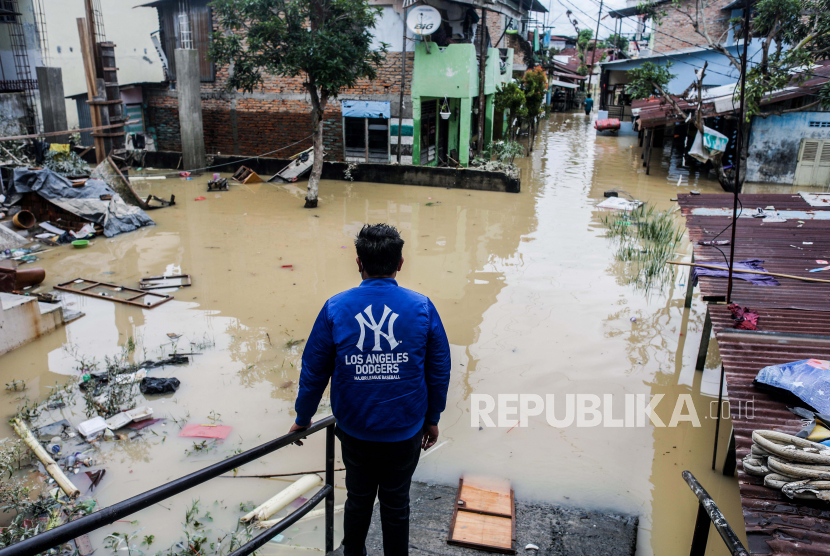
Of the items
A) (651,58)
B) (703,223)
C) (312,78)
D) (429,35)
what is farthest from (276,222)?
(651,58)

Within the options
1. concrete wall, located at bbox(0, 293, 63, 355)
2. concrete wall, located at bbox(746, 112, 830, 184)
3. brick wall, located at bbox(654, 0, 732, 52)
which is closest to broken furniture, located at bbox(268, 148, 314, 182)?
concrete wall, located at bbox(0, 293, 63, 355)

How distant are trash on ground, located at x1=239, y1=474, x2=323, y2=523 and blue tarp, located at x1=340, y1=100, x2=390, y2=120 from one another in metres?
13.9

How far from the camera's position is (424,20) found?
15039 mm

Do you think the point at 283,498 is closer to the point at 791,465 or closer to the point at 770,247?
the point at 791,465

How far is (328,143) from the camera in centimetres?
1783

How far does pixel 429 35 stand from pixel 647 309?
10.9 m

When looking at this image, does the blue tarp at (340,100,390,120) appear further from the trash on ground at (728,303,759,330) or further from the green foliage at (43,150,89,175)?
the trash on ground at (728,303,759,330)

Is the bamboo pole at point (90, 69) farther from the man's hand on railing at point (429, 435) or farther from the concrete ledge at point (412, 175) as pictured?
the man's hand on railing at point (429, 435)

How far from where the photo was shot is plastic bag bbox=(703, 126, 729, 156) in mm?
15906

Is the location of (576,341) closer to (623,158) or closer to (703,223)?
(703,223)

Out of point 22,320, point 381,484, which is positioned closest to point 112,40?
point 22,320

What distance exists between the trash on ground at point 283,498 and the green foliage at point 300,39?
995cm

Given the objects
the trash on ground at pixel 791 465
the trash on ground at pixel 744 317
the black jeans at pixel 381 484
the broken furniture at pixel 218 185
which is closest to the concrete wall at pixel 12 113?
the broken furniture at pixel 218 185

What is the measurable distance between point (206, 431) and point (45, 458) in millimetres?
1216
